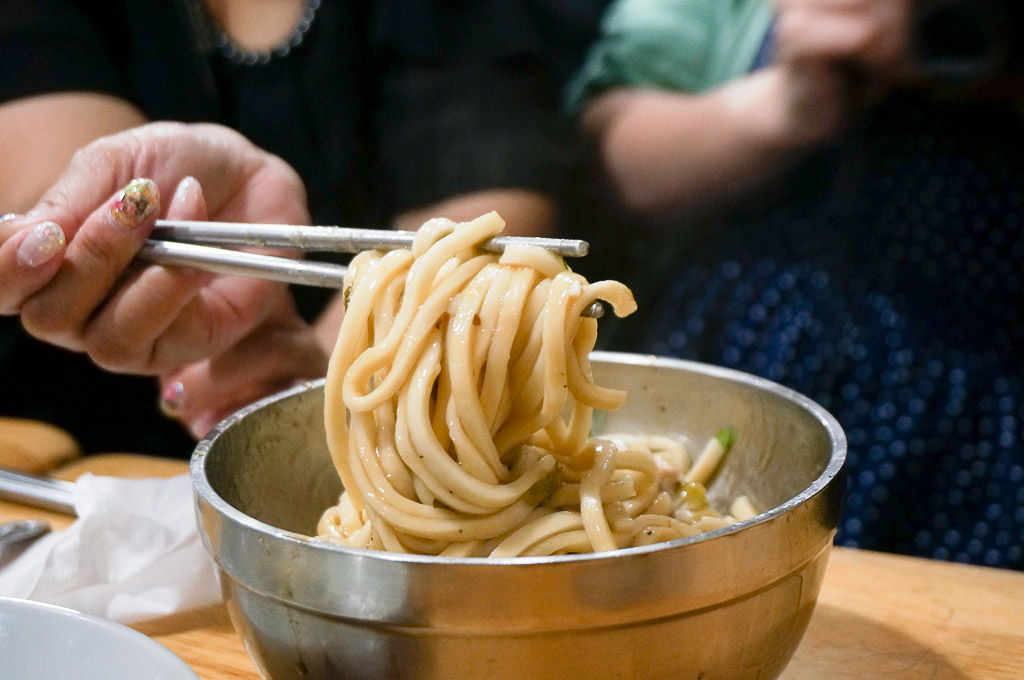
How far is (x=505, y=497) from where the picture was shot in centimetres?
83

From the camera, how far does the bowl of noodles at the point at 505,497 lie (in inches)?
25.6

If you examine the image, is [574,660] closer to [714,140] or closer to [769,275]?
[769,275]

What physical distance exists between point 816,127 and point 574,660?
5.25 ft

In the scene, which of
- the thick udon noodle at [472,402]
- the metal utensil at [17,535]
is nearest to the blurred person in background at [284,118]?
the metal utensil at [17,535]

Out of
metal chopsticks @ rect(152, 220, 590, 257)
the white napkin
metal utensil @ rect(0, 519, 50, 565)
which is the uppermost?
metal chopsticks @ rect(152, 220, 590, 257)

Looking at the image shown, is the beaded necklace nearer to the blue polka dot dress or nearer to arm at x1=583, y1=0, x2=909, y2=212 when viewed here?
arm at x1=583, y1=0, x2=909, y2=212

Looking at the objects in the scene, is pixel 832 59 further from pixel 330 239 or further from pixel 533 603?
pixel 533 603

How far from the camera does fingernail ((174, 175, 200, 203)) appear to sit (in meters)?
1.33

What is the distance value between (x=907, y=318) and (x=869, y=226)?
216 millimetres

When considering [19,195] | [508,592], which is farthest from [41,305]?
[508,592]

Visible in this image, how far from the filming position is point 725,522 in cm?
100

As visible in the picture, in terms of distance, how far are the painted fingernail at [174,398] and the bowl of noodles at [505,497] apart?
62 cm

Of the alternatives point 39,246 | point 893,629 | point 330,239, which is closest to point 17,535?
point 39,246

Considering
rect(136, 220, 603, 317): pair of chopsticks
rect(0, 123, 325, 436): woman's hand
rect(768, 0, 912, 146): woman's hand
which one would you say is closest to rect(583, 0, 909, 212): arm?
rect(768, 0, 912, 146): woman's hand
